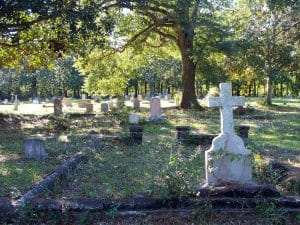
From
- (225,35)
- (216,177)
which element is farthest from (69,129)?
(216,177)

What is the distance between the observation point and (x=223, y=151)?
711cm

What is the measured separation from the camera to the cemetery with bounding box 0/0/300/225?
19.7ft

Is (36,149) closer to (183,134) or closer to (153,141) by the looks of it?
(153,141)

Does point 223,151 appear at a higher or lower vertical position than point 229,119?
lower

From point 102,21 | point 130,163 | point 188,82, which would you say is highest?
point 102,21

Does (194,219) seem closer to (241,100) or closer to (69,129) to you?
(241,100)

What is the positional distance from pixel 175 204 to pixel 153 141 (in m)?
8.01

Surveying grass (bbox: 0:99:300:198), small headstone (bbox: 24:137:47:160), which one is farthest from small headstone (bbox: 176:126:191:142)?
small headstone (bbox: 24:137:47:160)

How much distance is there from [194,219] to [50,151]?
23.1ft

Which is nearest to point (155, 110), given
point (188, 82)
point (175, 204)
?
point (188, 82)

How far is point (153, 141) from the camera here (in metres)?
14.1

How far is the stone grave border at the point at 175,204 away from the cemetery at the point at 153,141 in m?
0.02

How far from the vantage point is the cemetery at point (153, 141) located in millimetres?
6004

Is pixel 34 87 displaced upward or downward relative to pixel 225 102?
upward
